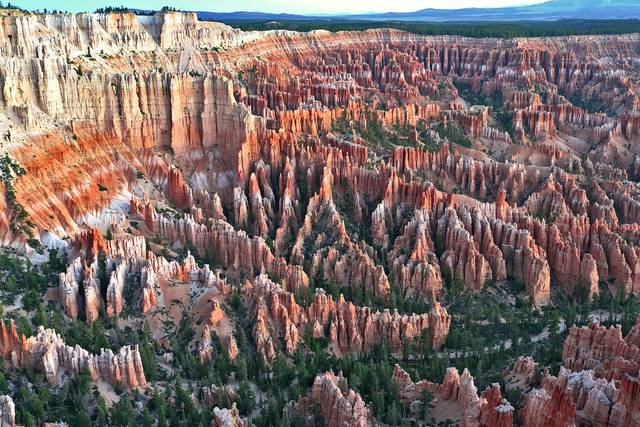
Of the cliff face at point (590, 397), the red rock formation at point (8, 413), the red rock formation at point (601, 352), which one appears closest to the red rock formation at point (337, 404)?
the cliff face at point (590, 397)

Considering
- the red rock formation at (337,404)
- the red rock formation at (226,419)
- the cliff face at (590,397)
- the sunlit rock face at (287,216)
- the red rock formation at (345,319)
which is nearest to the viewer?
the cliff face at (590,397)

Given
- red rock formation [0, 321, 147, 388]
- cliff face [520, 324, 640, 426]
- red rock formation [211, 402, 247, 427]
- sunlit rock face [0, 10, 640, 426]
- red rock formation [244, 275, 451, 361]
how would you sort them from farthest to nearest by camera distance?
red rock formation [244, 275, 451, 361] < sunlit rock face [0, 10, 640, 426] < red rock formation [0, 321, 147, 388] < red rock formation [211, 402, 247, 427] < cliff face [520, 324, 640, 426]

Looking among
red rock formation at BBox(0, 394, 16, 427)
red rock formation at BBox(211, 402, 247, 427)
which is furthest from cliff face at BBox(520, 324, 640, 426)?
red rock formation at BBox(0, 394, 16, 427)

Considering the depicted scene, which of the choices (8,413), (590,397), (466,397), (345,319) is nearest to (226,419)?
(8,413)

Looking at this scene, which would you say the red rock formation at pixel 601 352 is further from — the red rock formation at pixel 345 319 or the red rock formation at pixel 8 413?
the red rock formation at pixel 8 413

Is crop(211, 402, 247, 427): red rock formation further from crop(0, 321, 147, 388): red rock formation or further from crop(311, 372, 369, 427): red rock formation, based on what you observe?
crop(0, 321, 147, 388): red rock formation

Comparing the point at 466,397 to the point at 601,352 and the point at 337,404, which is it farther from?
the point at 601,352

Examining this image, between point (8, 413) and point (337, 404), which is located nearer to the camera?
point (8, 413)

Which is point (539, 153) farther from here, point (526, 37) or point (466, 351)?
point (526, 37)

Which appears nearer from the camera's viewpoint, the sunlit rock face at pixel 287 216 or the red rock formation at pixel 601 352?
the red rock formation at pixel 601 352

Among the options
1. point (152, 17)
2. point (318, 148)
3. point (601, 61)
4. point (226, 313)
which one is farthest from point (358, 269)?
point (601, 61)

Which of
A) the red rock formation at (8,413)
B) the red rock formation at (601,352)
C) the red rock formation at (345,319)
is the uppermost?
the red rock formation at (601,352)

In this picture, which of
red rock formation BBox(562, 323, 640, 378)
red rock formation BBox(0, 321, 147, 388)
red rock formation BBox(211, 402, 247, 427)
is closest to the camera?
red rock formation BBox(562, 323, 640, 378)
